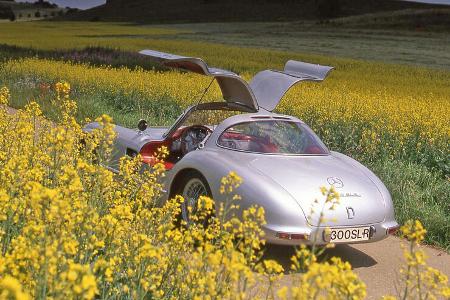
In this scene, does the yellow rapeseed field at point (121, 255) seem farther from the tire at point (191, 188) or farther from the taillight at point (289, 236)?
the tire at point (191, 188)

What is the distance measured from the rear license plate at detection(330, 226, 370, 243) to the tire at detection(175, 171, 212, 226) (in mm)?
1278

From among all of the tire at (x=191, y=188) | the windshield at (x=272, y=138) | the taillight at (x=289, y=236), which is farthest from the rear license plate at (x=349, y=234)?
the tire at (x=191, y=188)

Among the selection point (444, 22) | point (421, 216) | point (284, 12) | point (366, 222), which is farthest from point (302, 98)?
point (284, 12)

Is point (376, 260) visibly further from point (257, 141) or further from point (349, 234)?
point (257, 141)

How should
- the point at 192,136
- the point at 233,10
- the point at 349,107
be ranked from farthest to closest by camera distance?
the point at 233,10
the point at 349,107
the point at 192,136

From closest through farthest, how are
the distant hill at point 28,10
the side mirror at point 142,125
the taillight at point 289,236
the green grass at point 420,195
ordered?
the taillight at point 289,236 → the green grass at point 420,195 → the side mirror at point 142,125 → the distant hill at point 28,10

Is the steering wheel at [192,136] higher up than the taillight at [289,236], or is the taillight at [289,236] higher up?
the steering wheel at [192,136]

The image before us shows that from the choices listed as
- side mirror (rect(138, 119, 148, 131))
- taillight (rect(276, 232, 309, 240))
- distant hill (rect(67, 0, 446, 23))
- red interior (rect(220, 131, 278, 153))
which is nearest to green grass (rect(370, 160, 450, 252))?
red interior (rect(220, 131, 278, 153))

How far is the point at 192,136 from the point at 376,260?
2572 mm

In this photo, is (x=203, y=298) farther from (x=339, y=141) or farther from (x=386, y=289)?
(x=339, y=141)

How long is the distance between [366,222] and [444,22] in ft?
195

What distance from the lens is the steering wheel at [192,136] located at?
26.2 feet

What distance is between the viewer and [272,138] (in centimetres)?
697

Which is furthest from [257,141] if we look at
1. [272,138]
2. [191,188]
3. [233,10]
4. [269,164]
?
[233,10]
